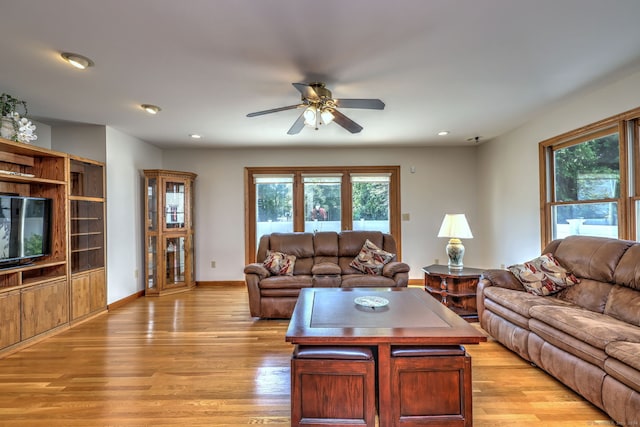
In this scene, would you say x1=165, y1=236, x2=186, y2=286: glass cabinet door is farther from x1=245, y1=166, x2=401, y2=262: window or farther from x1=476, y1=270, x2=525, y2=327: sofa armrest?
x1=476, y1=270, x2=525, y2=327: sofa armrest

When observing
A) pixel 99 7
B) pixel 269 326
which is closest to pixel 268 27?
pixel 99 7

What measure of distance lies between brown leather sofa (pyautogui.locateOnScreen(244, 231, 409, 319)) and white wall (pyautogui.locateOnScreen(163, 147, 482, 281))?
1348 millimetres

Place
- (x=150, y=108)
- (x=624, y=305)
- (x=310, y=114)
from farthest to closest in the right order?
(x=150, y=108) < (x=310, y=114) < (x=624, y=305)

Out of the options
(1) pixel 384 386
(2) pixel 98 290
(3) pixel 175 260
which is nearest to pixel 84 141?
(2) pixel 98 290

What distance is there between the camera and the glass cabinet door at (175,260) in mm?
4910

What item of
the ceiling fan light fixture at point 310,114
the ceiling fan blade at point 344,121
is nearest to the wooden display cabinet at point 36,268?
the ceiling fan light fixture at point 310,114

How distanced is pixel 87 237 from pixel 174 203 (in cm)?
137

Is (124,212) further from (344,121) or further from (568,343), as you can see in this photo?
(568,343)

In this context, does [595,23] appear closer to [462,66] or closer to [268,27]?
[462,66]

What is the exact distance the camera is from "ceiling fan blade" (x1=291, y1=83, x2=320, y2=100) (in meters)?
2.30

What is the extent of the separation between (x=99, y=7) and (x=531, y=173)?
4.73 metres

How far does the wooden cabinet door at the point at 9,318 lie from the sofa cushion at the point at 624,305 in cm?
504

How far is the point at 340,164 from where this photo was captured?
18.0 ft

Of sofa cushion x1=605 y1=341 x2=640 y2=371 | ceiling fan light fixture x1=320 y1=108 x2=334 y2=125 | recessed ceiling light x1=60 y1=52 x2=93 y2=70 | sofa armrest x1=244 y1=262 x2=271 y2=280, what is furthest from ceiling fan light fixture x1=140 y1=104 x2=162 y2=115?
sofa cushion x1=605 y1=341 x2=640 y2=371
